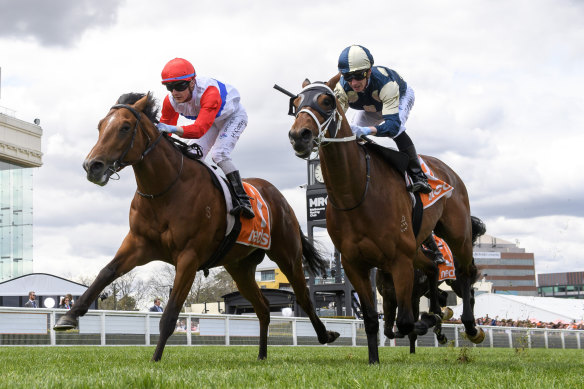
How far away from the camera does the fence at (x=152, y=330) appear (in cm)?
1227

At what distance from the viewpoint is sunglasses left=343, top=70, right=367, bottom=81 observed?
661 cm

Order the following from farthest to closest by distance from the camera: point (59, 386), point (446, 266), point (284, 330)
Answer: point (284, 330) < point (446, 266) < point (59, 386)

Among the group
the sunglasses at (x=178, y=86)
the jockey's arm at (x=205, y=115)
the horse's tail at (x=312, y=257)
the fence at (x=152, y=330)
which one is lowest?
the fence at (x=152, y=330)

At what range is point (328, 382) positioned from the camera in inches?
155

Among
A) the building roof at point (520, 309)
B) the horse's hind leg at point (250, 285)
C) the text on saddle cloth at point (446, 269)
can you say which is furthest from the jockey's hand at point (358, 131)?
the building roof at point (520, 309)

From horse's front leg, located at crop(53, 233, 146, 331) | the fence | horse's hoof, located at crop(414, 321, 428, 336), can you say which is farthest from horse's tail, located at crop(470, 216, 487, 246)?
horse's front leg, located at crop(53, 233, 146, 331)

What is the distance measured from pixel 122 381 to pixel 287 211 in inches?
179

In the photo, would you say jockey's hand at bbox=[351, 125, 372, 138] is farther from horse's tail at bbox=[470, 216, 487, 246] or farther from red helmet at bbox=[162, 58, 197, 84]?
horse's tail at bbox=[470, 216, 487, 246]

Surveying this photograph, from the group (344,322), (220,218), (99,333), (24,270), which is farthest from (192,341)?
(24,270)

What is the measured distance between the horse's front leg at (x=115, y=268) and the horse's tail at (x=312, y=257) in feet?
8.55

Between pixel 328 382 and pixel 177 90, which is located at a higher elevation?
pixel 177 90

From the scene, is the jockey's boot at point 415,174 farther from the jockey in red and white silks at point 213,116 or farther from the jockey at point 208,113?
the jockey in red and white silks at point 213,116

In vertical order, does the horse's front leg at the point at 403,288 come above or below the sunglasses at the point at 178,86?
below

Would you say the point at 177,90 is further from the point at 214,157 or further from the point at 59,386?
the point at 59,386
